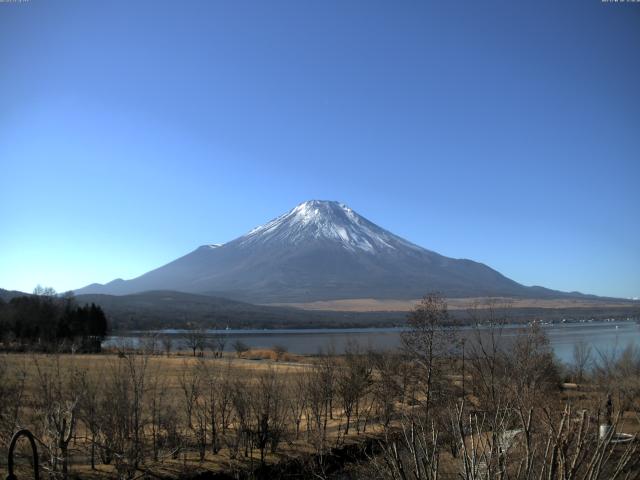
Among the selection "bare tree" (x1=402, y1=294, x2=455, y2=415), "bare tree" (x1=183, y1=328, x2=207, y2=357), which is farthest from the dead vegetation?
"bare tree" (x1=183, y1=328, x2=207, y2=357)

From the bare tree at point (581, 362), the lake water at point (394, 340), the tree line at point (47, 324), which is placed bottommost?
the lake water at point (394, 340)

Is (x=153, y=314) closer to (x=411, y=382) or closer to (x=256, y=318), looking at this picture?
(x=256, y=318)

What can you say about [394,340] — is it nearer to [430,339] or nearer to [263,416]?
[430,339]

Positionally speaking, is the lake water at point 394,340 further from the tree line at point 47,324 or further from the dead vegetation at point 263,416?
the dead vegetation at point 263,416

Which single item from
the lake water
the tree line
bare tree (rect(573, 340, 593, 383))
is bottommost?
the lake water

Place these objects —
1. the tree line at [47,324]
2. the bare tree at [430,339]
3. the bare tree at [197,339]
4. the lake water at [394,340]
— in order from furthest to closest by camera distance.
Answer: the bare tree at [197,339] → the tree line at [47,324] → the lake water at [394,340] → the bare tree at [430,339]

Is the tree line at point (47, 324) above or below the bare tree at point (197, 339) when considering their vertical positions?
above

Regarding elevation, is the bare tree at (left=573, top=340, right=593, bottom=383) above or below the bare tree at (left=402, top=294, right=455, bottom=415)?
below

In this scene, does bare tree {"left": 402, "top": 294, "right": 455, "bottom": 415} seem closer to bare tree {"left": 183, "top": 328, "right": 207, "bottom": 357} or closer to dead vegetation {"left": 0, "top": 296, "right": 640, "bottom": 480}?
dead vegetation {"left": 0, "top": 296, "right": 640, "bottom": 480}

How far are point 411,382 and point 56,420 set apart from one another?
68.4 feet

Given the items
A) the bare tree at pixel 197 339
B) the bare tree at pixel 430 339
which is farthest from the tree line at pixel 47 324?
the bare tree at pixel 430 339

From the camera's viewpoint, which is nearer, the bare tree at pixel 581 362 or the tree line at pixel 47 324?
the bare tree at pixel 581 362

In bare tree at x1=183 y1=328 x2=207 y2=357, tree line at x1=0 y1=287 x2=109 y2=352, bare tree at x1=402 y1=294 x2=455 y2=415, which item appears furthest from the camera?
bare tree at x1=183 y1=328 x2=207 y2=357

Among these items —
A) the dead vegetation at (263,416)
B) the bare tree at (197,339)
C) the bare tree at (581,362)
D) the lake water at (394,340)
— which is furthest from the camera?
the bare tree at (197,339)
